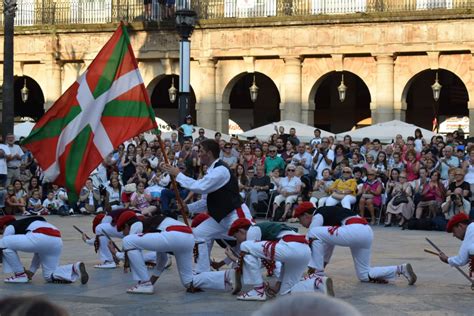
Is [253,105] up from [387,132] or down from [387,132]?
up

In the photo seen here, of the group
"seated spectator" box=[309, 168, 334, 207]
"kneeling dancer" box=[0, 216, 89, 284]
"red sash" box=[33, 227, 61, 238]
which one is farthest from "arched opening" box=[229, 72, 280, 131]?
"red sash" box=[33, 227, 61, 238]

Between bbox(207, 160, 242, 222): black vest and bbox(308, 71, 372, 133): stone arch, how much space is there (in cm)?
2892

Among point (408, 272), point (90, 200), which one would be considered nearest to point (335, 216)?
point (408, 272)

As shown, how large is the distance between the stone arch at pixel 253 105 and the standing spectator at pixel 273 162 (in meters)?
17.5

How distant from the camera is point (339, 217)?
1147cm

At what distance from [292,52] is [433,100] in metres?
7.42

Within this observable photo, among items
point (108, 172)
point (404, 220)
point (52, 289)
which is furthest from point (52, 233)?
point (108, 172)

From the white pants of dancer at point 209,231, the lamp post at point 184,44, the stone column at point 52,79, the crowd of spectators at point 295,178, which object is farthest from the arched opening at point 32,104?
the white pants of dancer at point 209,231

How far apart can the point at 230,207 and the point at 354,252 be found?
1619 mm

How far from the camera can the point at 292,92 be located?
35.0 meters

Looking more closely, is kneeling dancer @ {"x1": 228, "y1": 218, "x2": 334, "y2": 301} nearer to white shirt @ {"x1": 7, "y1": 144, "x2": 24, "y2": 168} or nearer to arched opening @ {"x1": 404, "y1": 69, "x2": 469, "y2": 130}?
white shirt @ {"x1": 7, "y1": 144, "x2": 24, "y2": 168}

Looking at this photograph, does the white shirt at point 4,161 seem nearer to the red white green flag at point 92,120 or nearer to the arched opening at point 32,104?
the red white green flag at point 92,120

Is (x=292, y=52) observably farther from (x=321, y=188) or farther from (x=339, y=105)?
(x=321, y=188)

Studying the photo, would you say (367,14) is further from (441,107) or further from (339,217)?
(339,217)
